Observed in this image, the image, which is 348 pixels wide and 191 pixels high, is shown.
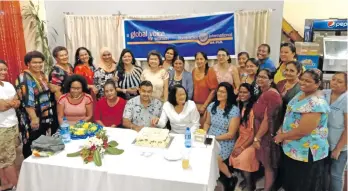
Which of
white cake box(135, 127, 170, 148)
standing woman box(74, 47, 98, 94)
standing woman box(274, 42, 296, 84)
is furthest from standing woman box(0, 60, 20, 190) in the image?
standing woman box(274, 42, 296, 84)

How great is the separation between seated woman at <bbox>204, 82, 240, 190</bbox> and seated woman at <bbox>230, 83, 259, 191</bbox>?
0.07 m

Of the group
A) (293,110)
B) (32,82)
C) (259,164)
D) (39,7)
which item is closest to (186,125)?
(259,164)

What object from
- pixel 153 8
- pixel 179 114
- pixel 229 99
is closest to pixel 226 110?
pixel 229 99

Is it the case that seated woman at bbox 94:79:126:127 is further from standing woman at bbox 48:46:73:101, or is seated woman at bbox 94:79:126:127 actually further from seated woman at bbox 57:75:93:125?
standing woman at bbox 48:46:73:101

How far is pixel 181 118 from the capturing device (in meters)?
2.98

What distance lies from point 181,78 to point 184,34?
1117 mm

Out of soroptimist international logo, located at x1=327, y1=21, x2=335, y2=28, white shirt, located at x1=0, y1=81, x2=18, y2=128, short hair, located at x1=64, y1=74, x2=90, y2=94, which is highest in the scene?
soroptimist international logo, located at x1=327, y1=21, x2=335, y2=28

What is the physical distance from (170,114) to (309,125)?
132cm

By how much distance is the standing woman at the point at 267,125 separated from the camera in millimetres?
2641

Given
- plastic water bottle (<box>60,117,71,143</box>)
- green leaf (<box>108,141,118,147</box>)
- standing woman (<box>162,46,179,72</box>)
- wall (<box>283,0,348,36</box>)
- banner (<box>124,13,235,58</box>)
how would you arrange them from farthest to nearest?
wall (<box>283,0,348,36</box>) < banner (<box>124,13,235,58</box>) < standing woman (<box>162,46,179,72</box>) < plastic water bottle (<box>60,117,71,143</box>) < green leaf (<box>108,141,118,147</box>)

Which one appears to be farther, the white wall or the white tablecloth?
the white wall

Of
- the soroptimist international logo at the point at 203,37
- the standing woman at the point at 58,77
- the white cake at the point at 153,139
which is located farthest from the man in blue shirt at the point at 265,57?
the standing woman at the point at 58,77

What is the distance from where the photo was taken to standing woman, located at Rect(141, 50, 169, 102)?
3.58m

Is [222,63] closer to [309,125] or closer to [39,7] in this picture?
[309,125]
